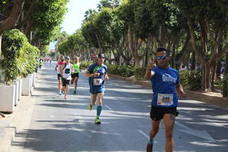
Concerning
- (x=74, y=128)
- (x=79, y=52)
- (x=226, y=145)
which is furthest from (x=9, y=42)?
(x=79, y=52)

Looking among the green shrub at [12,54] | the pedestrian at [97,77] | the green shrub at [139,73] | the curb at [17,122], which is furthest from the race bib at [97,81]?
the green shrub at [139,73]

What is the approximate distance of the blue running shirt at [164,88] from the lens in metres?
8.18

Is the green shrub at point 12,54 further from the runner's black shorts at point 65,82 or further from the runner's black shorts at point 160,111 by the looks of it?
the runner's black shorts at point 160,111

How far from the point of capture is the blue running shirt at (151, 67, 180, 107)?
8180mm

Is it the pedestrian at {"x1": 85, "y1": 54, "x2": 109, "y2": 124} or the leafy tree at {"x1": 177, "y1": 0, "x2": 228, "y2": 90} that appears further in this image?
the leafy tree at {"x1": 177, "y1": 0, "x2": 228, "y2": 90}

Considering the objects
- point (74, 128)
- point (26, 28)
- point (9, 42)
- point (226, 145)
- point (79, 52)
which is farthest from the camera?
point (79, 52)

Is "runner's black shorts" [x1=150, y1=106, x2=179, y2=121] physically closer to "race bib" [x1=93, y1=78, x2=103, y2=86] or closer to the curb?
the curb

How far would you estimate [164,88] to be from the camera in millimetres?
8219

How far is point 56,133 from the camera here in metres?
11.4

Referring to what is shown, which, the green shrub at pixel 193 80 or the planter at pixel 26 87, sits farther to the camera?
the green shrub at pixel 193 80

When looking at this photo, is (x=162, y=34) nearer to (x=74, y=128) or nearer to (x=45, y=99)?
(x=45, y=99)

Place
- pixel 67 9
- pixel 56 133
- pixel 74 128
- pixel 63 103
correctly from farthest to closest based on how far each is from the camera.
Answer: pixel 67 9 < pixel 63 103 < pixel 74 128 < pixel 56 133

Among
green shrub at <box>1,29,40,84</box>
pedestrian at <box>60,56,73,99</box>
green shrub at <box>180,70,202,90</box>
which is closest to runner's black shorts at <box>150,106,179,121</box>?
green shrub at <box>1,29,40,84</box>

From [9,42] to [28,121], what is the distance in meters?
4.03
